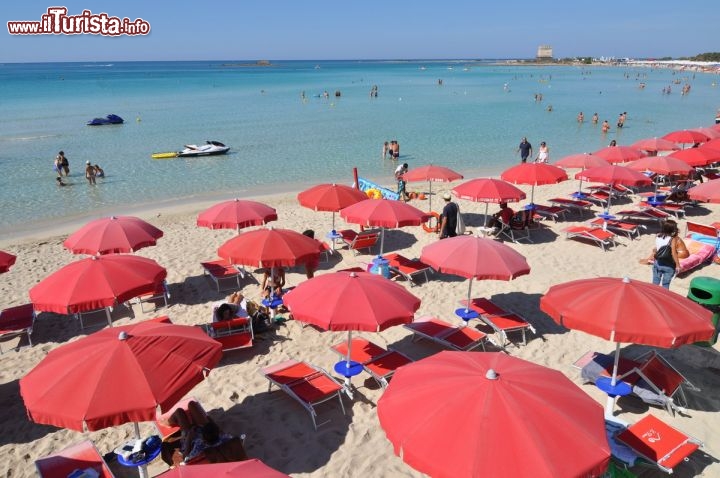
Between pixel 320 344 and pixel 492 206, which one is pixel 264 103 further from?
pixel 320 344

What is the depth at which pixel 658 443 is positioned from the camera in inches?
209

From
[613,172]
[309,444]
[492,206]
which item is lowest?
[309,444]

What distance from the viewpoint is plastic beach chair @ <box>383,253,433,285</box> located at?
1030 centimetres

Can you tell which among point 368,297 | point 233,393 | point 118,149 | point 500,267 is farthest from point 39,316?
point 118,149

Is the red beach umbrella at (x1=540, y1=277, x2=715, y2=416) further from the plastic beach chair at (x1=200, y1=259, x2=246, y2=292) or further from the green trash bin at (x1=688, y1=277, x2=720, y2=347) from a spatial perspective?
the plastic beach chair at (x1=200, y1=259, x2=246, y2=292)

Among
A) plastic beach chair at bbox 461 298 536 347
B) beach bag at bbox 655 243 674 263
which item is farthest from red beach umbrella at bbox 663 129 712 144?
plastic beach chair at bbox 461 298 536 347

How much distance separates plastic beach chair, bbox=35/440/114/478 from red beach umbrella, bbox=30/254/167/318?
1839 mm

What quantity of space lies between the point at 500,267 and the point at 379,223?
114 inches

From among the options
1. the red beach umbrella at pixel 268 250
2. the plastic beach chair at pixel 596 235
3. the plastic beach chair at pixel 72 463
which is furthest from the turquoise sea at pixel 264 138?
the plastic beach chair at pixel 72 463

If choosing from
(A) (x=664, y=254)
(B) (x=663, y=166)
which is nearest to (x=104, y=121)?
(B) (x=663, y=166)

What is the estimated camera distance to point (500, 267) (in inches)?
289

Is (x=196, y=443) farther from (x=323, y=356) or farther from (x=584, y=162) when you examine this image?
(x=584, y=162)

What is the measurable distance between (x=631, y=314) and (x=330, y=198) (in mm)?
6862

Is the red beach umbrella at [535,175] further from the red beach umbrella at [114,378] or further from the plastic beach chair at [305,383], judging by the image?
the red beach umbrella at [114,378]
